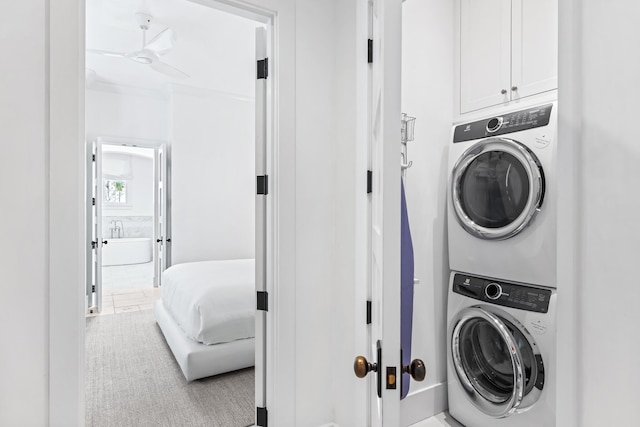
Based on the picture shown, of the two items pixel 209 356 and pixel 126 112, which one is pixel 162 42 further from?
pixel 209 356

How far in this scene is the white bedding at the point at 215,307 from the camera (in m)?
2.60

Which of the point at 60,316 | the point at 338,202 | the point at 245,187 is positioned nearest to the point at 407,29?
the point at 338,202

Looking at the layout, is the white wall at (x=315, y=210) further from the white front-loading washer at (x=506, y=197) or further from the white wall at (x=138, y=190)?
the white wall at (x=138, y=190)

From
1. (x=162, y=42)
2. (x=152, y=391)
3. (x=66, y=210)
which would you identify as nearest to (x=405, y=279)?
(x=66, y=210)

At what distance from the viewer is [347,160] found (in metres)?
1.83

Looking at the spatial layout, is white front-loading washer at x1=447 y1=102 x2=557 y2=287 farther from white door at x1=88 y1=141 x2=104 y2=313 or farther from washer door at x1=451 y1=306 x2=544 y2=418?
white door at x1=88 y1=141 x2=104 y2=313

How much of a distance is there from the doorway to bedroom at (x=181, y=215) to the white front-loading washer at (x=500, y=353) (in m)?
1.19

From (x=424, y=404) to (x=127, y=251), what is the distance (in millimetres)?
8233

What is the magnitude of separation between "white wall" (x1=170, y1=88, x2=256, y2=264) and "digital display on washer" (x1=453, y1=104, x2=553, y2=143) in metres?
3.79

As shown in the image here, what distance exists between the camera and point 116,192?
9000 millimetres

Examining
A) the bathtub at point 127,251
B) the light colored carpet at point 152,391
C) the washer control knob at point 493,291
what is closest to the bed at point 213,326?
the light colored carpet at point 152,391

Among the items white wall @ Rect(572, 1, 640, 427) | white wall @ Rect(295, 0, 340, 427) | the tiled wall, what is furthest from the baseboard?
the tiled wall

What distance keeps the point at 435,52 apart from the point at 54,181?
7.17 feet

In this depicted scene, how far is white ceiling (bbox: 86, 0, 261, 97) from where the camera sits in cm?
284
